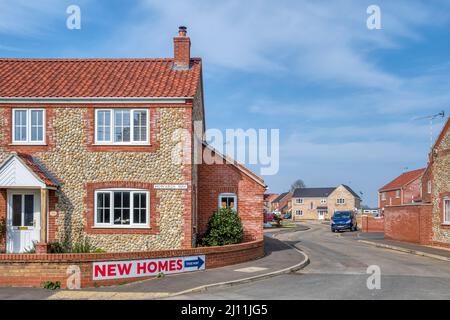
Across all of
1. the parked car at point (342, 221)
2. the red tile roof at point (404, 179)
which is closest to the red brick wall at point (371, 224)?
the parked car at point (342, 221)

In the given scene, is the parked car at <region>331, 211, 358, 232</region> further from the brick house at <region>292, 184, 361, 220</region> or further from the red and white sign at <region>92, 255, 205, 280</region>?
the brick house at <region>292, 184, 361, 220</region>

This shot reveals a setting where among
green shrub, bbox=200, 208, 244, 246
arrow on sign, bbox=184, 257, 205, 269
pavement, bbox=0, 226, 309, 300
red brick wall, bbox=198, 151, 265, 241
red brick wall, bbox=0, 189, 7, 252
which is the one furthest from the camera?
red brick wall, bbox=198, 151, 265, 241

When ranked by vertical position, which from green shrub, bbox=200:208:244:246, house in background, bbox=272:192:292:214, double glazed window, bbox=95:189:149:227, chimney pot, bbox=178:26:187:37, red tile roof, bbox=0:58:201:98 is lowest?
house in background, bbox=272:192:292:214

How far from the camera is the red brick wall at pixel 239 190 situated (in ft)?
80.1

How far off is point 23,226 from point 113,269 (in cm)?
584

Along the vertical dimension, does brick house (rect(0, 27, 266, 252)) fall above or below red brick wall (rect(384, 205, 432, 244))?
above

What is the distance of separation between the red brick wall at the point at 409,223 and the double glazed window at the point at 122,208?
17313mm

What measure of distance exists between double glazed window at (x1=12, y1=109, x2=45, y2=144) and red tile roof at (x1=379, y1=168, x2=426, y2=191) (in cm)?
6070

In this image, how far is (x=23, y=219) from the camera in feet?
66.9

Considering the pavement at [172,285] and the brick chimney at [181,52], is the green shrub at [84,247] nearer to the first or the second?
the pavement at [172,285]

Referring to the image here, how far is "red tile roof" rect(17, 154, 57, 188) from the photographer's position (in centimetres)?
1962

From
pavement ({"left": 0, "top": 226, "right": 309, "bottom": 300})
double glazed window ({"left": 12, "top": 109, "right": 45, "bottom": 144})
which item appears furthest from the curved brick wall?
double glazed window ({"left": 12, "top": 109, "right": 45, "bottom": 144})

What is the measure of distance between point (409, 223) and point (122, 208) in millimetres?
19971

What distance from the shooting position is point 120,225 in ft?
66.7
